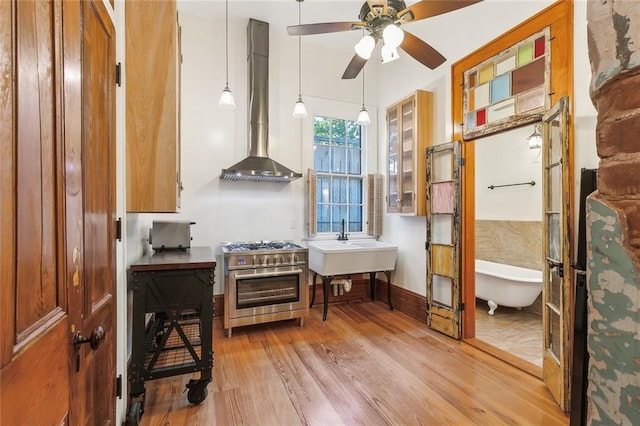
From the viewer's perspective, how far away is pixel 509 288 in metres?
3.65

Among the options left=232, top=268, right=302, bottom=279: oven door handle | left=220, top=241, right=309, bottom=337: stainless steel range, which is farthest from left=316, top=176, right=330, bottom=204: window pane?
left=232, top=268, right=302, bottom=279: oven door handle

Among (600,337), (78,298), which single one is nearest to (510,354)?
(600,337)

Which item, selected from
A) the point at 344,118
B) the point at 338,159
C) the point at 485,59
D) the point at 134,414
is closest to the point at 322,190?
the point at 338,159

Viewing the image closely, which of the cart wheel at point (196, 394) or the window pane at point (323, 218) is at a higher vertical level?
the window pane at point (323, 218)

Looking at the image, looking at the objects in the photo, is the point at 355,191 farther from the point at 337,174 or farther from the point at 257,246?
the point at 257,246

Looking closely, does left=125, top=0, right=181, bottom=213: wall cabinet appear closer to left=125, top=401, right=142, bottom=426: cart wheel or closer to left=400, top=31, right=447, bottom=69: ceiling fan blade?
left=125, top=401, right=142, bottom=426: cart wheel

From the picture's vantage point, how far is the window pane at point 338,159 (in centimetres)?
429

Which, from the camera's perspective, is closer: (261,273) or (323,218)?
(261,273)

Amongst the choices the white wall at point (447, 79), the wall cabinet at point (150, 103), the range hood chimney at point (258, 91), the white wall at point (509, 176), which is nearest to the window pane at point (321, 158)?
the range hood chimney at point (258, 91)

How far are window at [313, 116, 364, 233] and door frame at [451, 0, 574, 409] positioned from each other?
1.64 meters

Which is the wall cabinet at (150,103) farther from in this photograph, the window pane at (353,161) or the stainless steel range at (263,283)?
the window pane at (353,161)

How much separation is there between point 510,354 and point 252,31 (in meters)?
4.49

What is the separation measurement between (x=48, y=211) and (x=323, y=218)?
11.7 feet

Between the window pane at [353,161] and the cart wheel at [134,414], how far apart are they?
3537mm
